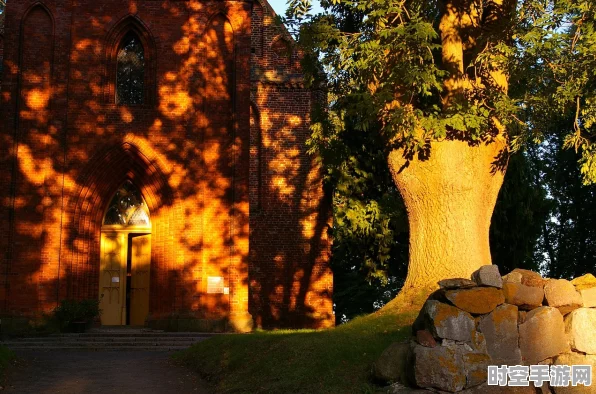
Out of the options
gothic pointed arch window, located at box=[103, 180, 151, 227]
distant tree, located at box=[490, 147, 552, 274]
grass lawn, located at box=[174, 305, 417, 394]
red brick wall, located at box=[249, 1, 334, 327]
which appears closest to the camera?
grass lawn, located at box=[174, 305, 417, 394]

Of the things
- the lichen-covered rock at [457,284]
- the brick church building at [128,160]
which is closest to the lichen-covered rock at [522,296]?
the lichen-covered rock at [457,284]

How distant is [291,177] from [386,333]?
1460cm

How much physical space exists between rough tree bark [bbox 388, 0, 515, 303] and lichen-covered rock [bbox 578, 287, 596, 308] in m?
3.12

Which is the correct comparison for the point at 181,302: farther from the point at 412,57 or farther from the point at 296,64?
the point at 412,57

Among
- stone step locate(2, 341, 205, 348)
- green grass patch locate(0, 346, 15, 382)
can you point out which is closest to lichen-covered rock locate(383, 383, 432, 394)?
green grass patch locate(0, 346, 15, 382)

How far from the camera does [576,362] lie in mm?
9141

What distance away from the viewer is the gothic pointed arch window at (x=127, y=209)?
22312 millimetres

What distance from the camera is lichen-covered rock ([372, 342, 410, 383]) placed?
30.5 feet

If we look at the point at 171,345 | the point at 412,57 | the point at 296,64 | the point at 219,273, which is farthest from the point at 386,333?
the point at 296,64

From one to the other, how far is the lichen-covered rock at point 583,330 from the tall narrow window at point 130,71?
50.6 feet

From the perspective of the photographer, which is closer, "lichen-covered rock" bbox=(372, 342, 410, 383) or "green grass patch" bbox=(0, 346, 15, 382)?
"lichen-covered rock" bbox=(372, 342, 410, 383)

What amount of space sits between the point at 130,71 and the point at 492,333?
15605mm

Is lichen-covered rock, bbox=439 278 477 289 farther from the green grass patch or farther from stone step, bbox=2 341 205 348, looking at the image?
stone step, bbox=2 341 205 348

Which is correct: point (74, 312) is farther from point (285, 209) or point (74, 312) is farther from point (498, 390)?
point (498, 390)
